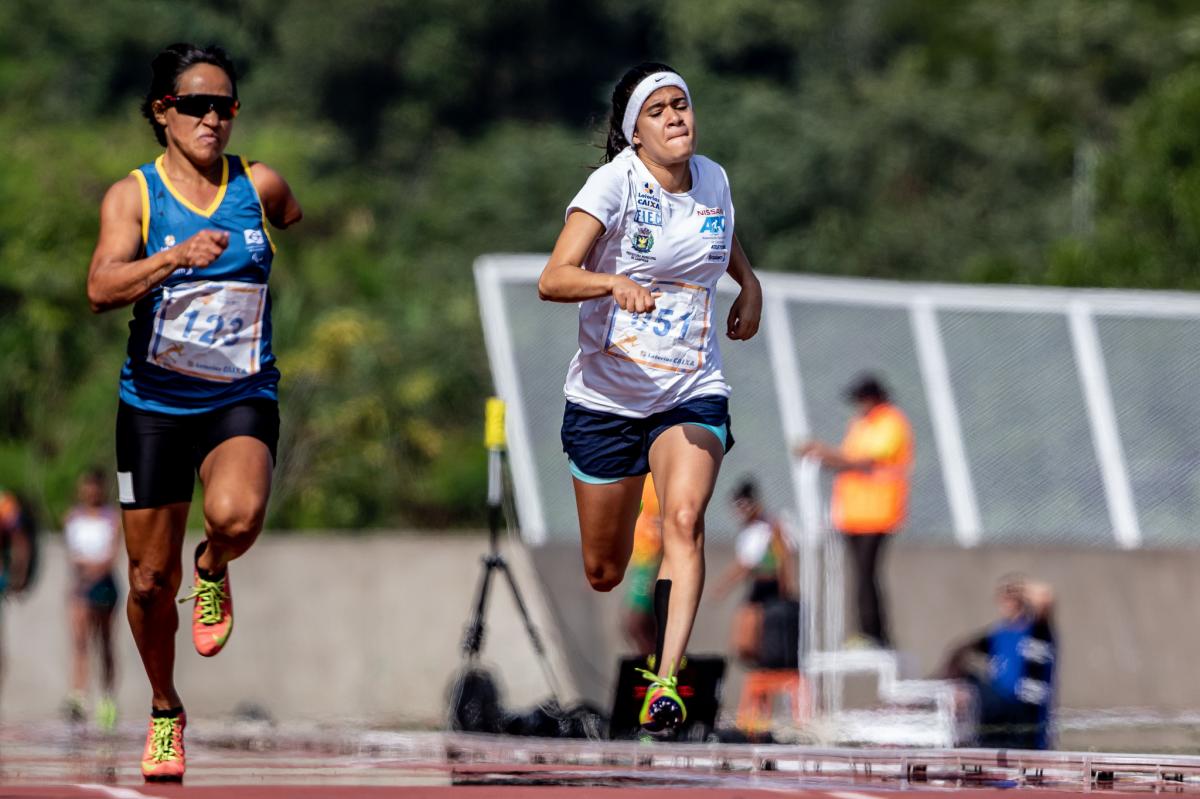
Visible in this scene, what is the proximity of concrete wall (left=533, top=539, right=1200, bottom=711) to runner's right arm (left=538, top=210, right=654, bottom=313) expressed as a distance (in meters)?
8.45

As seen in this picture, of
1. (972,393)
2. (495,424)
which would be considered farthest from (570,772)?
(972,393)

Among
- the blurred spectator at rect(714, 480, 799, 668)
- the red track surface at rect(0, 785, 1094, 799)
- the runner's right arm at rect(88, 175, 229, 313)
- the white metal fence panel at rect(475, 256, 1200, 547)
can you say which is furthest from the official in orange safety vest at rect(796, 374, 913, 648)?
the red track surface at rect(0, 785, 1094, 799)

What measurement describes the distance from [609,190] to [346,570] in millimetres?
11415

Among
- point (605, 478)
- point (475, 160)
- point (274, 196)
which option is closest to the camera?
point (274, 196)

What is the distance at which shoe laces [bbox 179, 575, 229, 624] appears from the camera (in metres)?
7.68

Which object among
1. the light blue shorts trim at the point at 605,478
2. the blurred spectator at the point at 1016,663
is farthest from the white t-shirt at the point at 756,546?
the light blue shorts trim at the point at 605,478

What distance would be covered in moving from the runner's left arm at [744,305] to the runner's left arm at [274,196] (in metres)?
1.47

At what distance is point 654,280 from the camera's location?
24.4 feet

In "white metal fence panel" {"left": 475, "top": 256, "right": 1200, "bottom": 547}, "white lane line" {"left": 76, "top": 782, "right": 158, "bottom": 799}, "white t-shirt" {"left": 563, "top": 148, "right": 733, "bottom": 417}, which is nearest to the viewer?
"white lane line" {"left": 76, "top": 782, "right": 158, "bottom": 799}

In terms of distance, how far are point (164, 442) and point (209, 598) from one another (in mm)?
566

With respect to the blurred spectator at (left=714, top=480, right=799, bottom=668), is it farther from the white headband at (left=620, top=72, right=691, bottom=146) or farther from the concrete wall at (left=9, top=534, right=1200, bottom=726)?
the white headband at (left=620, top=72, right=691, bottom=146)

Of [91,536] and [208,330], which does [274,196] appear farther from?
[91,536]

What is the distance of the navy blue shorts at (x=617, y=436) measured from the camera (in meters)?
7.62

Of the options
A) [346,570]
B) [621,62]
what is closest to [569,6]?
[621,62]
